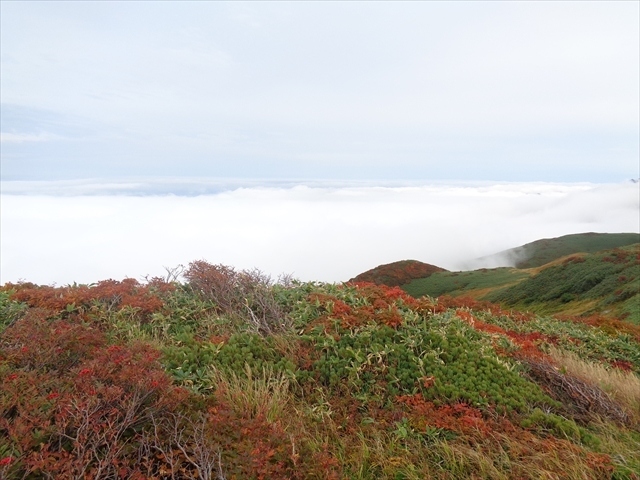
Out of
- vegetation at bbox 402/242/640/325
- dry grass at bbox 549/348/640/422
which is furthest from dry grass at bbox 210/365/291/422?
vegetation at bbox 402/242/640/325

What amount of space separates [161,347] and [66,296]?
2.78 meters

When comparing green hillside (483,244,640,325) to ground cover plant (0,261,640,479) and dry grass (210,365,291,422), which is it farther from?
dry grass (210,365,291,422)

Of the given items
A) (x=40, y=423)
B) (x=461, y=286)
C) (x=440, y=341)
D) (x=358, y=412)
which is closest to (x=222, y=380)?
(x=358, y=412)

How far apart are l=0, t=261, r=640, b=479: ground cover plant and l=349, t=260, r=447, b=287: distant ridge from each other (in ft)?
235

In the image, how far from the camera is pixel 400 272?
86312 mm

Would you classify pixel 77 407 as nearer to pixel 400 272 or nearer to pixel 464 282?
pixel 464 282

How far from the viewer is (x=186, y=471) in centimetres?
404

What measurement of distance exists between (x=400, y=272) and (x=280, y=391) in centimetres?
8148

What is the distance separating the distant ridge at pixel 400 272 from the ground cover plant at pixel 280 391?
2823 inches

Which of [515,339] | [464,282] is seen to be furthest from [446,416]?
[464,282]

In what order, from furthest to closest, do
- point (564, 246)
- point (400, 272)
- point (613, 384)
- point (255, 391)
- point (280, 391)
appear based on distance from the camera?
point (564, 246)
point (400, 272)
point (613, 384)
point (280, 391)
point (255, 391)

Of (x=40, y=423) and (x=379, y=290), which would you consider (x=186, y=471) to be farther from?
(x=379, y=290)

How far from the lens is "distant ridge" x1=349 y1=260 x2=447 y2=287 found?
271 feet

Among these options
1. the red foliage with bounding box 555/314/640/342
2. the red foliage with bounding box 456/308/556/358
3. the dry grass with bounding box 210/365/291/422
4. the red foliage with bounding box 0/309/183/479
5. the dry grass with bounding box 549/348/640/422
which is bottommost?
the red foliage with bounding box 555/314/640/342
